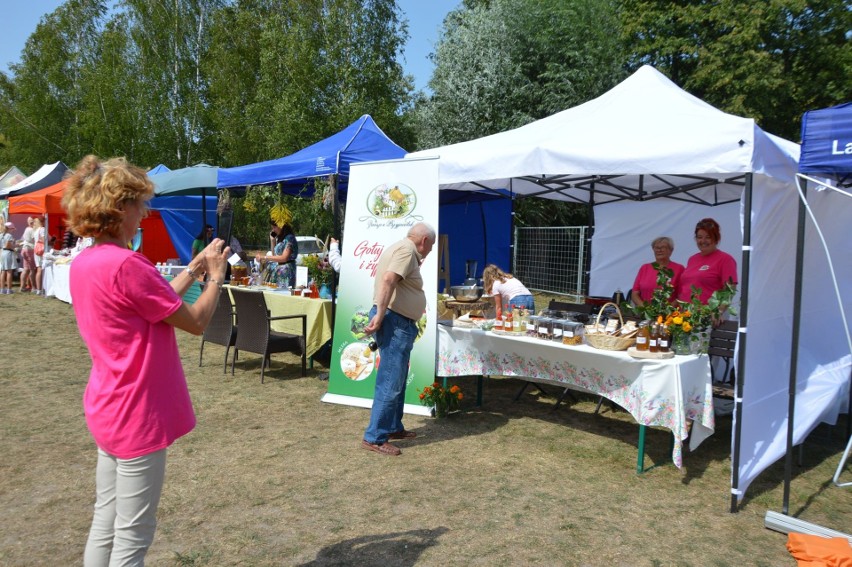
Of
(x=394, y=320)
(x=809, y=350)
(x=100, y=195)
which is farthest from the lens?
(x=809, y=350)

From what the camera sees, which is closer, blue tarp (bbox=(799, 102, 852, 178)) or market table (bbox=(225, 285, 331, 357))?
blue tarp (bbox=(799, 102, 852, 178))

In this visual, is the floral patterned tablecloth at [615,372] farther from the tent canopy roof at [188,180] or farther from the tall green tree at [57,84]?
the tall green tree at [57,84]

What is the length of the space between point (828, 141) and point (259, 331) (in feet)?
15.4

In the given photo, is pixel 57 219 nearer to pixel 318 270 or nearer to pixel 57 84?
pixel 318 270

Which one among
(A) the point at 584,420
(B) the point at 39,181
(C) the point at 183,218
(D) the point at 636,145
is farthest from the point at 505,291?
(B) the point at 39,181

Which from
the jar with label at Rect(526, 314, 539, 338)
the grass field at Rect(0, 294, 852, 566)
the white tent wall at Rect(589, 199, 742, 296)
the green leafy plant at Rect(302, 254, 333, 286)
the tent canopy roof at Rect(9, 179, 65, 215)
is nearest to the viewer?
the grass field at Rect(0, 294, 852, 566)

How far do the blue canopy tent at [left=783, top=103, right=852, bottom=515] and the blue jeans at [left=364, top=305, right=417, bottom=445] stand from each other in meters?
2.20

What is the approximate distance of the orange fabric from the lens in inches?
105

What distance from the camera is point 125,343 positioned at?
170 centimetres

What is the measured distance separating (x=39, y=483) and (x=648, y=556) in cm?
331

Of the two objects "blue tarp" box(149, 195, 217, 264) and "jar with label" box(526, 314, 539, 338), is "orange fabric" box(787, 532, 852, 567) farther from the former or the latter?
"blue tarp" box(149, 195, 217, 264)

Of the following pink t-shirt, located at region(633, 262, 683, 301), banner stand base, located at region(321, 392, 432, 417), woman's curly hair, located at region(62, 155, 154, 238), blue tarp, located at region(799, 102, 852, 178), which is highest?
blue tarp, located at region(799, 102, 852, 178)

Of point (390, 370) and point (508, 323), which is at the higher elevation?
point (508, 323)

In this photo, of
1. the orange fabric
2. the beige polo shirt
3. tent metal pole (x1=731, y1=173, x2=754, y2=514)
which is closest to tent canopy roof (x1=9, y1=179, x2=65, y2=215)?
the beige polo shirt
